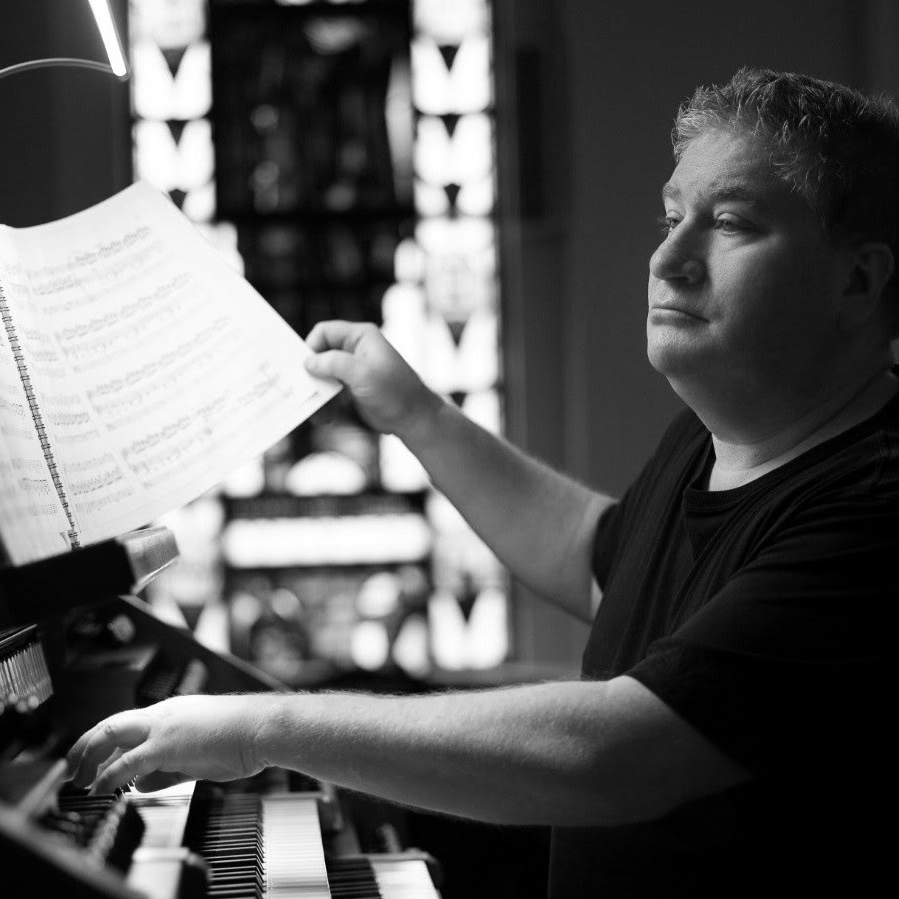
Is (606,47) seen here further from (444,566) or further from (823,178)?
(823,178)

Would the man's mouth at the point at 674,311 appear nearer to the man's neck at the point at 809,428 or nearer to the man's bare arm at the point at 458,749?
the man's neck at the point at 809,428

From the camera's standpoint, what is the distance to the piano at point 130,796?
38.4 inches

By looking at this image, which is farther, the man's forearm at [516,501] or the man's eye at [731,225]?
the man's forearm at [516,501]

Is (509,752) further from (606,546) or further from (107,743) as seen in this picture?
(606,546)

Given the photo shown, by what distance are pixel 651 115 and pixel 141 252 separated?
2534mm

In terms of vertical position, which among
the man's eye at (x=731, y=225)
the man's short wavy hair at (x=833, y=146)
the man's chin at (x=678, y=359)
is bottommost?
the man's chin at (x=678, y=359)

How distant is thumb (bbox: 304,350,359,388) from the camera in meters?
1.68

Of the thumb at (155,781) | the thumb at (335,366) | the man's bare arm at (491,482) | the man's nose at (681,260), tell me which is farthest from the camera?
the man's bare arm at (491,482)

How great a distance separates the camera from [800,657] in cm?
118

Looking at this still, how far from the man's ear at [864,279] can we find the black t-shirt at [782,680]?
12 centimetres

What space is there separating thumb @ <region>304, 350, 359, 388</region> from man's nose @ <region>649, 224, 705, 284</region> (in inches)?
19.1

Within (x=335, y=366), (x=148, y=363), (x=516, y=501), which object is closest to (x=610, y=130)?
(x=516, y=501)

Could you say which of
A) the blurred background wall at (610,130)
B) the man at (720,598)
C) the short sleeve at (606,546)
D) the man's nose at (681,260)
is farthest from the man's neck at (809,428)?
the blurred background wall at (610,130)

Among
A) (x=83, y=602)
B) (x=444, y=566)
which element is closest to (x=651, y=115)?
(x=444, y=566)
